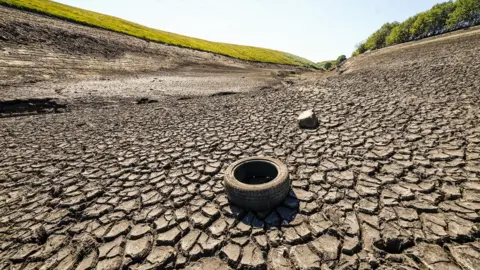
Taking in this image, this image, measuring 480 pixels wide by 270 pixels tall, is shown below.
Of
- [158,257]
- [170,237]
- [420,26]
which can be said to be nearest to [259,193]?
[170,237]

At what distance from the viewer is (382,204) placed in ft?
9.94

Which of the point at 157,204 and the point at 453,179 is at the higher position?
the point at 453,179

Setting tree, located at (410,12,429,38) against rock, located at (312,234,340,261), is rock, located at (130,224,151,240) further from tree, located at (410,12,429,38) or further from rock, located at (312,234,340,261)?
tree, located at (410,12,429,38)

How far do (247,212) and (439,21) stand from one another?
72.2 meters

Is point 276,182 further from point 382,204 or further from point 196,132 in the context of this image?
point 196,132

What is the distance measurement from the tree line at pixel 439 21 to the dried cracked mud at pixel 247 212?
59.0 meters

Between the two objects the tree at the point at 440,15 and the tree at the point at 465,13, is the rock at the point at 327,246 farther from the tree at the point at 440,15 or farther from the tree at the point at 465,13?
the tree at the point at 440,15

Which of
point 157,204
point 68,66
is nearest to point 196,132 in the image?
point 157,204

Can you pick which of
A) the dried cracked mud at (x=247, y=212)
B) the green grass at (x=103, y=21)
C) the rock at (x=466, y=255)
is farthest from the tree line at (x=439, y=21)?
the rock at (x=466, y=255)

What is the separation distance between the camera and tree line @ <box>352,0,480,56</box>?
4534cm

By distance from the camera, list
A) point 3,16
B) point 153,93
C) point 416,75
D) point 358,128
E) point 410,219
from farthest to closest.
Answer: point 3,16 → point 153,93 → point 416,75 → point 358,128 → point 410,219

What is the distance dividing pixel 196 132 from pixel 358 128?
406 centimetres

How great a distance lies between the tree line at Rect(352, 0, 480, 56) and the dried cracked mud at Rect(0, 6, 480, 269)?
59.0 meters

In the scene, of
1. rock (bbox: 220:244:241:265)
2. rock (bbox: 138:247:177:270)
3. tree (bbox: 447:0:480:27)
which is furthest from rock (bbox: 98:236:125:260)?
tree (bbox: 447:0:480:27)
